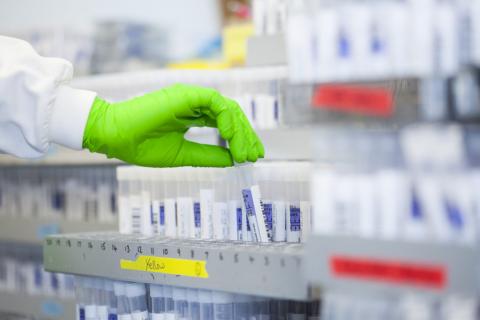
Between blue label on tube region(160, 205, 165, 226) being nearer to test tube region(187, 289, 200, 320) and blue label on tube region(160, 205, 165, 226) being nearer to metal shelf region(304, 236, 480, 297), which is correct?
test tube region(187, 289, 200, 320)

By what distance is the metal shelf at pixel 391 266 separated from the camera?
0.83 meters

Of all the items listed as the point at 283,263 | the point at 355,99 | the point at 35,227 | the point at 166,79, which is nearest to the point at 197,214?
the point at 283,263

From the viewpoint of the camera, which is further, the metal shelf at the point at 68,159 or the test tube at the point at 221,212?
the metal shelf at the point at 68,159

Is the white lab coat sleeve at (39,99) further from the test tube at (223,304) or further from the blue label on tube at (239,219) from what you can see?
the test tube at (223,304)

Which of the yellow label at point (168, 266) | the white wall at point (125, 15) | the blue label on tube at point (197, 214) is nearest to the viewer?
the yellow label at point (168, 266)

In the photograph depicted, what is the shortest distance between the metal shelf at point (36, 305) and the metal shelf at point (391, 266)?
5.95ft

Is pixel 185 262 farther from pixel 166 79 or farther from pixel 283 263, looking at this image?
pixel 166 79

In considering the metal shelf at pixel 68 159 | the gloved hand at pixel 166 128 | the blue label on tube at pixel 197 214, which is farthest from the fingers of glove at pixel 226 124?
the metal shelf at pixel 68 159

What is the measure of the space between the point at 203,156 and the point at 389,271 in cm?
67

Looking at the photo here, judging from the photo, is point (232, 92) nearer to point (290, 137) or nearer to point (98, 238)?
point (290, 137)

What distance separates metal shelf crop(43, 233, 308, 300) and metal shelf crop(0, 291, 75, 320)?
1.23 meters

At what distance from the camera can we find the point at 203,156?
4.84 feet

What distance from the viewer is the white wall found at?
377cm

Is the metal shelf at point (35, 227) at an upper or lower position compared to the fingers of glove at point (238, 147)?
lower
